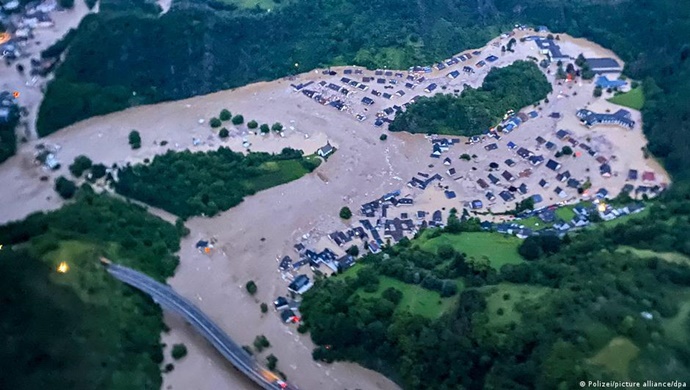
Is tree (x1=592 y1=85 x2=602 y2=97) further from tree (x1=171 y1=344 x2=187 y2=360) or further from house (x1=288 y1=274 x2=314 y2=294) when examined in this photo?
tree (x1=171 y1=344 x2=187 y2=360)

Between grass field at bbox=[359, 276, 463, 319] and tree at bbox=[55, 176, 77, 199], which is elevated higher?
grass field at bbox=[359, 276, 463, 319]

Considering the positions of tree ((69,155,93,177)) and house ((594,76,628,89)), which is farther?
house ((594,76,628,89))

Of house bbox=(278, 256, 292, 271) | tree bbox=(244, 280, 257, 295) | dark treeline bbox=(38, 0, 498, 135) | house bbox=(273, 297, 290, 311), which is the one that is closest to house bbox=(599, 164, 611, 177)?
dark treeline bbox=(38, 0, 498, 135)

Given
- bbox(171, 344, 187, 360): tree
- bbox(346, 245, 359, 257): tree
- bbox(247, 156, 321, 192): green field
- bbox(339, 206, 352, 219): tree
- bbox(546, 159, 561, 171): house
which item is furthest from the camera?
bbox(546, 159, 561, 171): house

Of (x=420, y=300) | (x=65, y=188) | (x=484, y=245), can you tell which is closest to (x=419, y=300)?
(x=420, y=300)

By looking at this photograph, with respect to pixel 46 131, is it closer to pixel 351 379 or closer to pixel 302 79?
pixel 302 79

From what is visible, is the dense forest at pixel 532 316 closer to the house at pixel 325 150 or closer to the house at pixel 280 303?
the house at pixel 280 303
